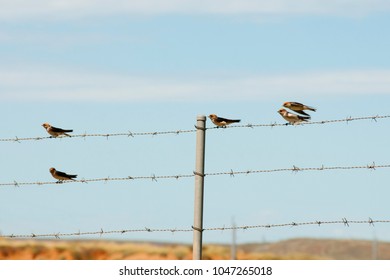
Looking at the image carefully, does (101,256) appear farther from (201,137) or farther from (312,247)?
(312,247)

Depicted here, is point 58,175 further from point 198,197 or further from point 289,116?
point 198,197

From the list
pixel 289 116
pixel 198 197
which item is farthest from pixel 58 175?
pixel 198 197

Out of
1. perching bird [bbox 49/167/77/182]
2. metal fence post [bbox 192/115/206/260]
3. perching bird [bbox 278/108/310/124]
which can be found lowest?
metal fence post [bbox 192/115/206/260]

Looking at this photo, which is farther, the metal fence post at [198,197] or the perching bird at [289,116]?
the perching bird at [289,116]

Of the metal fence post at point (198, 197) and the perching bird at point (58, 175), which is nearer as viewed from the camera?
the metal fence post at point (198, 197)

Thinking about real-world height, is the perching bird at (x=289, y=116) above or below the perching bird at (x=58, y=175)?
above

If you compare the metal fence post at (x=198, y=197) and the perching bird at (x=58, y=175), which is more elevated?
the perching bird at (x=58, y=175)

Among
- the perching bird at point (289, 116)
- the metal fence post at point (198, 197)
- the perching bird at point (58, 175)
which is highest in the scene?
the perching bird at point (289, 116)

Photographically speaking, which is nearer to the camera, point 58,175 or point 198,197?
point 198,197

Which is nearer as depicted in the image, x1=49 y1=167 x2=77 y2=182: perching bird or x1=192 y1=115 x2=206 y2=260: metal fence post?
x1=192 y1=115 x2=206 y2=260: metal fence post

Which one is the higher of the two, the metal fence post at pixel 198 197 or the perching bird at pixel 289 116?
the perching bird at pixel 289 116

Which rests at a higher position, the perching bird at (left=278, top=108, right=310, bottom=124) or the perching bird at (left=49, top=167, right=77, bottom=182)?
the perching bird at (left=278, top=108, right=310, bottom=124)

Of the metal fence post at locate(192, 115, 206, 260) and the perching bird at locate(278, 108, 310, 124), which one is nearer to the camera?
the metal fence post at locate(192, 115, 206, 260)

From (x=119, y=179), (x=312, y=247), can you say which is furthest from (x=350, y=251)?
(x=119, y=179)
